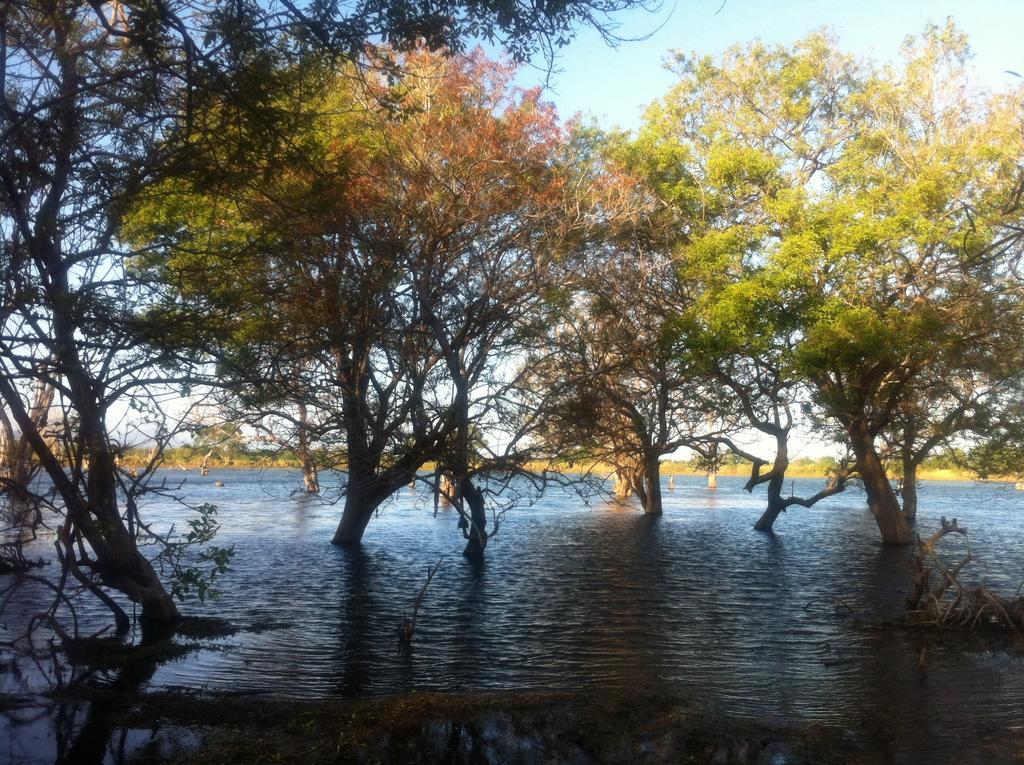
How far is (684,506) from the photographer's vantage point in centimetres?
5500

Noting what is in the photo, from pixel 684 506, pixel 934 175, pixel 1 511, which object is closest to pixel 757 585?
→ pixel 934 175

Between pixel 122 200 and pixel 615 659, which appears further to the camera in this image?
pixel 615 659

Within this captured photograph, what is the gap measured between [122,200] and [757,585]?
52.5 feet

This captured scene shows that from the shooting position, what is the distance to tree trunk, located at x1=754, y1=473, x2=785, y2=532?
1292 inches

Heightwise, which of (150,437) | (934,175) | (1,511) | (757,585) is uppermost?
(934,175)

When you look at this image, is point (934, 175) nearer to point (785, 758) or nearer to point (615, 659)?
point (615, 659)

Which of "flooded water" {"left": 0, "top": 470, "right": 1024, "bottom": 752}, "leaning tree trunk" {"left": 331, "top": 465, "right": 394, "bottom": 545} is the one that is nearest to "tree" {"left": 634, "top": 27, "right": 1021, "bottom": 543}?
"flooded water" {"left": 0, "top": 470, "right": 1024, "bottom": 752}

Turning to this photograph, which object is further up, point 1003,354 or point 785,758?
point 1003,354

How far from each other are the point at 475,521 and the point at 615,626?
815 cm

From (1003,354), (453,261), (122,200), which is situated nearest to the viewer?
(122,200)

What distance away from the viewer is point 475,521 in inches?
925

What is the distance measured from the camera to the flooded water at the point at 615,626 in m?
11.1

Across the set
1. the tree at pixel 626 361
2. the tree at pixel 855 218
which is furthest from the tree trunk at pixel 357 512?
the tree at pixel 855 218

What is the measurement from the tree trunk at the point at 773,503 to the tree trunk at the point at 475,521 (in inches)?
491
